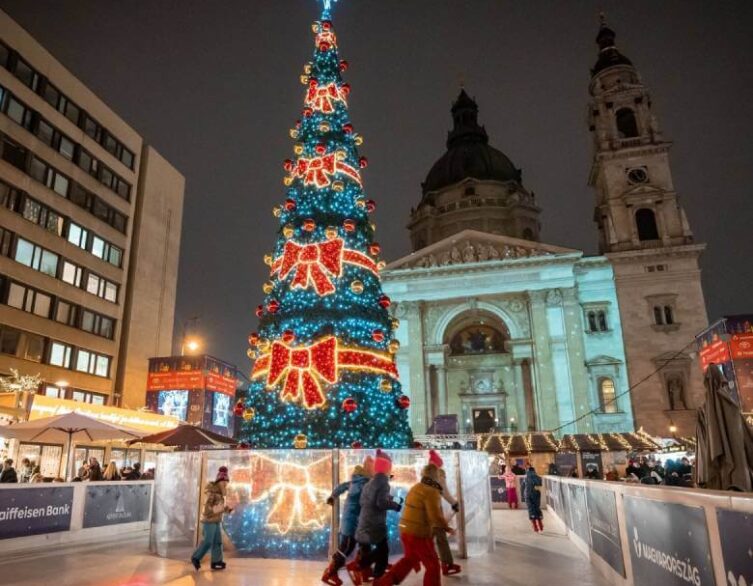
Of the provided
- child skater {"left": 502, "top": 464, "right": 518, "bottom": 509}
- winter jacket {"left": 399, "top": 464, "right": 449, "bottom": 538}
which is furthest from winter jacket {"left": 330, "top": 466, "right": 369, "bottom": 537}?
child skater {"left": 502, "top": 464, "right": 518, "bottom": 509}

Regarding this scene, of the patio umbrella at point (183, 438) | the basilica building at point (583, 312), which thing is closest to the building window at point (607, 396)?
the basilica building at point (583, 312)

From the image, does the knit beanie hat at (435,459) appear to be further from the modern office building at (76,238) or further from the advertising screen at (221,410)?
the advertising screen at (221,410)

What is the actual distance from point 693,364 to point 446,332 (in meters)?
17.1

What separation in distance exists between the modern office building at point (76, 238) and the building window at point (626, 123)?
118ft

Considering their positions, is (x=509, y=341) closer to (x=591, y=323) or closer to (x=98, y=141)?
(x=591, y=323)

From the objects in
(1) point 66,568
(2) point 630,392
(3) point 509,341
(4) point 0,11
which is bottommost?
(1) point 66,568

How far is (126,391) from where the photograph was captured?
3291cm

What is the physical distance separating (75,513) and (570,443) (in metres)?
26.0

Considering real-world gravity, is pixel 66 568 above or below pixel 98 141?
below

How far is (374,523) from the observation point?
263 inches

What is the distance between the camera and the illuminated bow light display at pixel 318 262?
12.1 metres

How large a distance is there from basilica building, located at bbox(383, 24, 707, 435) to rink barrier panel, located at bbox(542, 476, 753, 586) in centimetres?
2891

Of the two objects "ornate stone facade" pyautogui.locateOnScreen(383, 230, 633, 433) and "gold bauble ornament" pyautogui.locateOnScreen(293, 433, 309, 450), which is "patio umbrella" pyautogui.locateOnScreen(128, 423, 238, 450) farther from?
"ornate stone facade" pyautogui.locateOnScreen(383, 230, 633, 433)

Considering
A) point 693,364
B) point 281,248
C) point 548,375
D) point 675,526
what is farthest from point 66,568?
point 693,364
